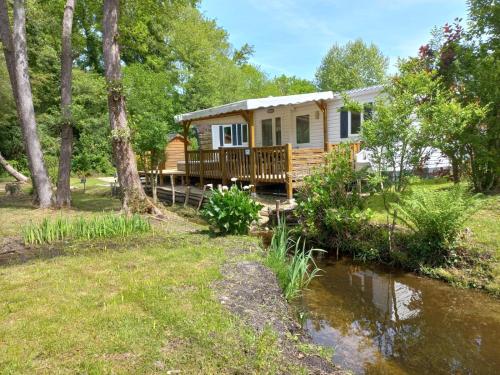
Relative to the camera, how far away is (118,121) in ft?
30.2

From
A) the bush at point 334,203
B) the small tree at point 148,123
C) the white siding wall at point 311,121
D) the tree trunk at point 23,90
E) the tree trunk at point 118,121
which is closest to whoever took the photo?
the bush at point 334,203

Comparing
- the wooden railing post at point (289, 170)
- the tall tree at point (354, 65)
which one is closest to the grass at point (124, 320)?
the wooden railing post at point (289, 170)

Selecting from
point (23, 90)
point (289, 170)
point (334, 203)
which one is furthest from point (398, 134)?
point (23, 90)

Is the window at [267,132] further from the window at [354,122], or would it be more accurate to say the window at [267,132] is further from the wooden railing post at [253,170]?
the wooden railing post at [253,170]

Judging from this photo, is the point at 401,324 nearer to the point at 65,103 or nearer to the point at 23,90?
the point at 65,103

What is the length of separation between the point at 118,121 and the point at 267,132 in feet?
28.2

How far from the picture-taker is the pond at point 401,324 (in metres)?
3.89

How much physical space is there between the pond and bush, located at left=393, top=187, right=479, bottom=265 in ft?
1.63

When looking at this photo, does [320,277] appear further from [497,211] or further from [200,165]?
[200,165]

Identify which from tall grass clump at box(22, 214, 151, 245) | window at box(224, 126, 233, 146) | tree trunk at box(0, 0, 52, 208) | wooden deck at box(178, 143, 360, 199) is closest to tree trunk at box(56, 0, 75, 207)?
tree trunk at box(0, 0, 52, 208)

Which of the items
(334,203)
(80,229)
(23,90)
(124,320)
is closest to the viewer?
(124,320)

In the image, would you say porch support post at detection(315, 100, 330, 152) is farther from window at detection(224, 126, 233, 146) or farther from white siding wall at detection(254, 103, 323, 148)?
window at detection(224, 126, 233, 146)

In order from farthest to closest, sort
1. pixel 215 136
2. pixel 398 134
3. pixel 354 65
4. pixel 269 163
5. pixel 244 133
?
1. pixel 354 65
2. pixel 215 136
3. pixel 244 133
4. pixel 269 163
5. pixel 398 134

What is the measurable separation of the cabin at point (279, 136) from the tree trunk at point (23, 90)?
5751 millimetres
